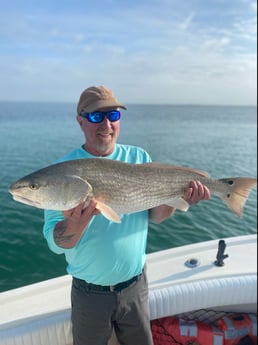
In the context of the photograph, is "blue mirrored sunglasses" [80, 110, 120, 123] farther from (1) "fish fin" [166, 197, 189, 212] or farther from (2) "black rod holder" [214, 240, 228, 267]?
(2) "black rod holder" [214, 240, 228, 267]

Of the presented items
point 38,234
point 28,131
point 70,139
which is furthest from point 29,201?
point 28,131

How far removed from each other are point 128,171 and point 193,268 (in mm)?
1821

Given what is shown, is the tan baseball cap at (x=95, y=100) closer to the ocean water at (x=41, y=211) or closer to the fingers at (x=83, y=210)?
the fingers at (x=83, y=210)

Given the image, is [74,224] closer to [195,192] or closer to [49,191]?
[49,191]

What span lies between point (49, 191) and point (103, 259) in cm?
66

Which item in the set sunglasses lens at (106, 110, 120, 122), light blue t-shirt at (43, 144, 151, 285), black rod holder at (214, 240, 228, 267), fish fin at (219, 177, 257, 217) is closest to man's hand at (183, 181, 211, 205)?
fish fin at (219, 177, 257, 217)

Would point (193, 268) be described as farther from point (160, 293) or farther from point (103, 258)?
point (103, 258)

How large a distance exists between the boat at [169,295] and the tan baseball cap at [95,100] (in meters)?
1.81

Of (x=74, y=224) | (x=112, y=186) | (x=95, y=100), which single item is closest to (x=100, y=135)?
(x=95, y=100)

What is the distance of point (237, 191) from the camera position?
305 cm

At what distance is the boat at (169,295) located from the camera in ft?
9.67

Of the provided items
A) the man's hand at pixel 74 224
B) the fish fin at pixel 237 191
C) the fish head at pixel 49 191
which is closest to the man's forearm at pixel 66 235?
the man's hand at pixel 74 224

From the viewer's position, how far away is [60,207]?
7.51 ft

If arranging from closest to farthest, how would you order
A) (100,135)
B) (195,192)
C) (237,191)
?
(100,135) < (195,192) < (237,191)
